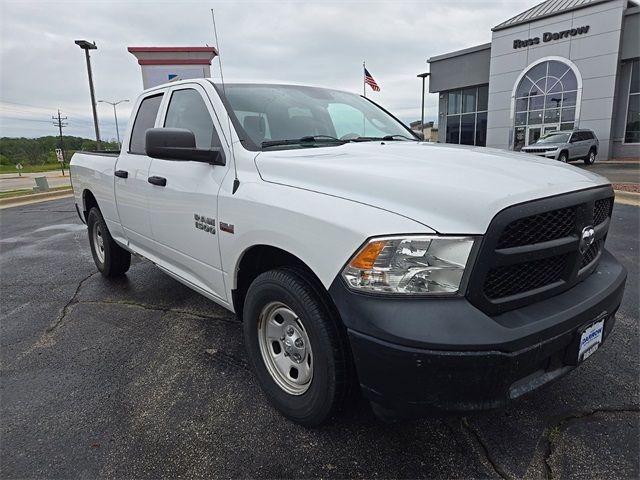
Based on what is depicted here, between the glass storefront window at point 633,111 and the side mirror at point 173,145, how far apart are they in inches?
1103

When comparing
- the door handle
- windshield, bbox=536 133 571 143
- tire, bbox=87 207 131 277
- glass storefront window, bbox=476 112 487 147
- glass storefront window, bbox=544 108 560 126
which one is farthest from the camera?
glass storefront window, bbox=476 112 487 147

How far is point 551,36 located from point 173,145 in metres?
28.6

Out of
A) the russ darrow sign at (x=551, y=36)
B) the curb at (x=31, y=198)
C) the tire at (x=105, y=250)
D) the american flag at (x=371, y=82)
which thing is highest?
the russ darrow sign at (x=551, y=36)

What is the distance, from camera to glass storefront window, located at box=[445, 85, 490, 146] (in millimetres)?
31062

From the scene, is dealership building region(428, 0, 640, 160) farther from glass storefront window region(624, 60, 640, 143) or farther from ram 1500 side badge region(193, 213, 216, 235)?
ram 1500 side badge region(193, 213, 216, 235)

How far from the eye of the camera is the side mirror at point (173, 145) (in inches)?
100

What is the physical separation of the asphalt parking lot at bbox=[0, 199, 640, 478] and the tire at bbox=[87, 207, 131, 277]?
3.69ft

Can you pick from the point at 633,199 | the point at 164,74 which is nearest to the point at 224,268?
the point at 633,199

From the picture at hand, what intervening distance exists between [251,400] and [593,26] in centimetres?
2831

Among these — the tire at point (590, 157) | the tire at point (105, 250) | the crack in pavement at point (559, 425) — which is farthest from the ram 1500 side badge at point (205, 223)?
the tire at point (590, 157)

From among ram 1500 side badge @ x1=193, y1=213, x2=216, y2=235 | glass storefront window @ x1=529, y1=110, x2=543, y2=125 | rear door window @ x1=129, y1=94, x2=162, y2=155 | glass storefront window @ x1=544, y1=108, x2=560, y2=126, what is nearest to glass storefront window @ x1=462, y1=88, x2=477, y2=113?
glass storefront window @ x1=529, y1=110, x2=543, y2=125

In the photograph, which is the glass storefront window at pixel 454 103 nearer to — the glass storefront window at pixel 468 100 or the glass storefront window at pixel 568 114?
the glass storefront window at pixel 468 100

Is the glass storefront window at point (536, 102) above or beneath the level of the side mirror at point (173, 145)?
above

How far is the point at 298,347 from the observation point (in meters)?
2.31
